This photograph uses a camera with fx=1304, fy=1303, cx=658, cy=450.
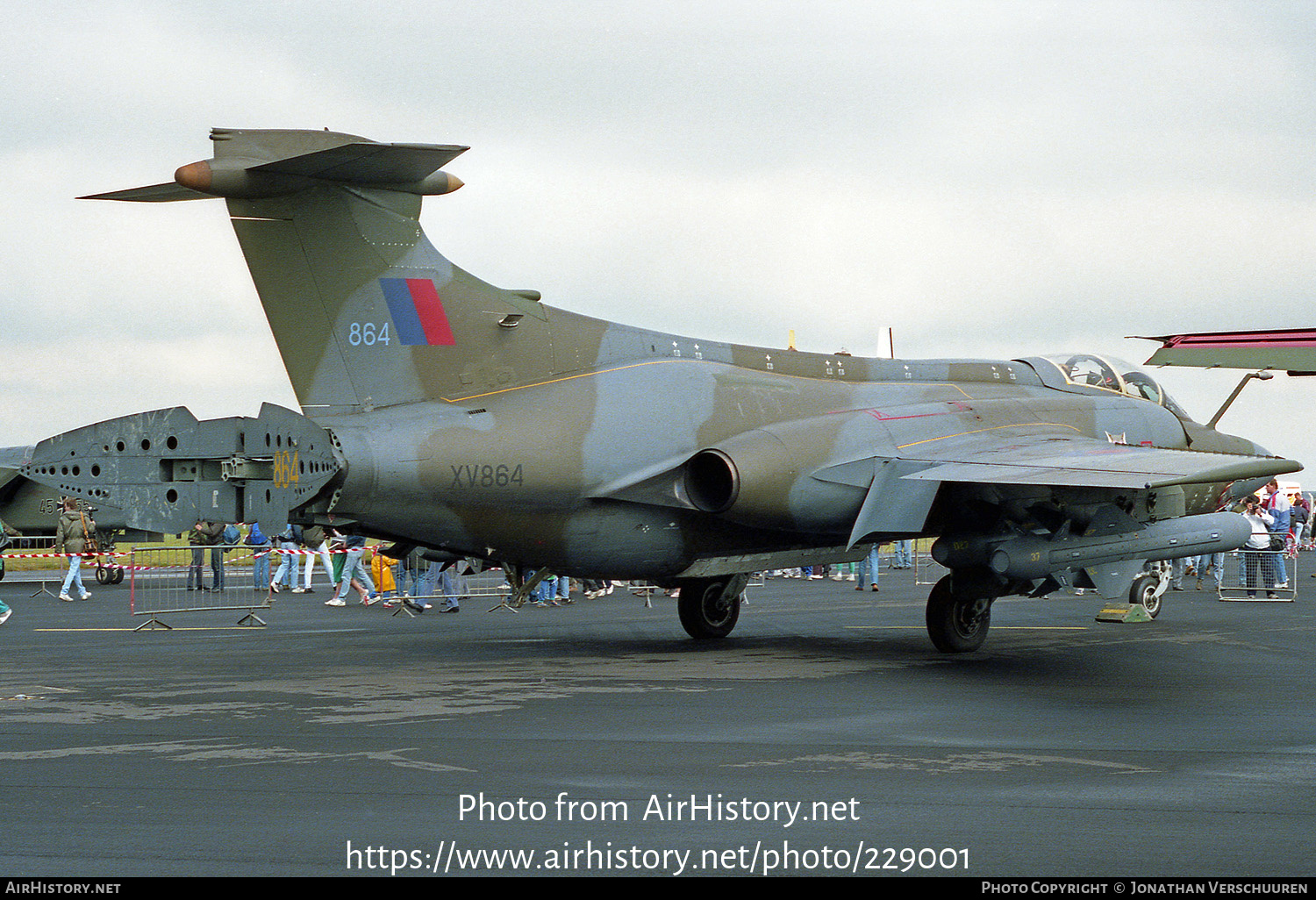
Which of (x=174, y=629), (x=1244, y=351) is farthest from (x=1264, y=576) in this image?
(x=174, y=629)

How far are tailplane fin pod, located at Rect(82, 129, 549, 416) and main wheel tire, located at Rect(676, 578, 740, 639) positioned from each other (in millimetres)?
4607

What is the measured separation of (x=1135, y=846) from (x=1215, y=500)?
1229 centimetres

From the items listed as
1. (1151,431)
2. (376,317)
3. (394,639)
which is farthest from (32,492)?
(1151,431)

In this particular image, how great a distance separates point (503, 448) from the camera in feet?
44.0

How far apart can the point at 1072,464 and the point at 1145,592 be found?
7.43 m

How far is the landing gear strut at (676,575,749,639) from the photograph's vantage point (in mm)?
17219

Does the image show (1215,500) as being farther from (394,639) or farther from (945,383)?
(394,639)

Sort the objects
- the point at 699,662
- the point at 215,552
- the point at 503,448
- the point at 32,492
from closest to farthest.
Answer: the point at 503,448
the point at 699,662
the point at 215,552
the point at 32,492

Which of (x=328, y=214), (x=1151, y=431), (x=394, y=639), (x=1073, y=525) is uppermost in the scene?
(x=328, y=214)

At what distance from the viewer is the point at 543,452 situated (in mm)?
13602

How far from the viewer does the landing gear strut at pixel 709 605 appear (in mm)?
→ 17219

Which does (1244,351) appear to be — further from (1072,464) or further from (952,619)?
(952,619)

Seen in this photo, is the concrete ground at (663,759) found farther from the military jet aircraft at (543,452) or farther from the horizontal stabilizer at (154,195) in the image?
the horizontal stabilizer at (154,195)

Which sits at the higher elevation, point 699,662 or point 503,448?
point 503,448
